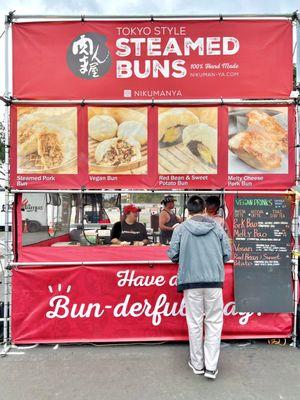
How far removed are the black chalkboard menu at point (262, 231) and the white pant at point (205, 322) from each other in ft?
3.08

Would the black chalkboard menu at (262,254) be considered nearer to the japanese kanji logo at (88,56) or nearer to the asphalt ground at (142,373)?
the asphalt ground at (142,373)

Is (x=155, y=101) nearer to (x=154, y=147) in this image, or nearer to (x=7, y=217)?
(x=154, y=147)

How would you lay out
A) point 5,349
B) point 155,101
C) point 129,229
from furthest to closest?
point 129,229 → point 155,101 → point 5,349

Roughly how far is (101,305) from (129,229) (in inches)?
41.8

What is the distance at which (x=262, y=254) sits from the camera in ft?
15.9

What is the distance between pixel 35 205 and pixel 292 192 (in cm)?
311

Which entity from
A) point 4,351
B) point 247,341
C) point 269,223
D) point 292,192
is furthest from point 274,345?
point 4,351

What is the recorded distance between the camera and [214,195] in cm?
491

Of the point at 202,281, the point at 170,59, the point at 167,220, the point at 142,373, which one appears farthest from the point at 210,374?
the point at 170,59

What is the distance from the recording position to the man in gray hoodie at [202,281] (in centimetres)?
399

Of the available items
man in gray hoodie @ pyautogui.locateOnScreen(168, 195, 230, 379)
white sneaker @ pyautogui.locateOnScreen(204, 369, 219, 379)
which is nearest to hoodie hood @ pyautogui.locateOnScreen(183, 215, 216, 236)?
man in gray hoodie @ pyautogui.locateOnScreen(168, 195, 230, 379)

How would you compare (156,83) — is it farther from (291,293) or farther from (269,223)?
(291,293)

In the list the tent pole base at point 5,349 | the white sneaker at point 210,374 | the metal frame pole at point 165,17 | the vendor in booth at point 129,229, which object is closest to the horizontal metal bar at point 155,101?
the metal frame pole at point 165,17

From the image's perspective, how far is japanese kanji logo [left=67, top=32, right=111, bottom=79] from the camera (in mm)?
4848
